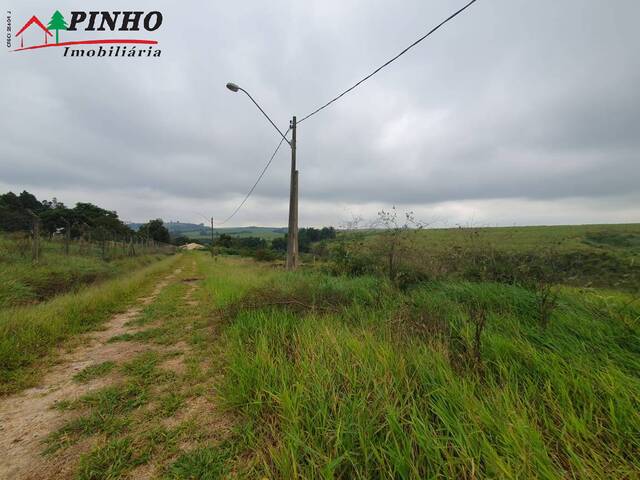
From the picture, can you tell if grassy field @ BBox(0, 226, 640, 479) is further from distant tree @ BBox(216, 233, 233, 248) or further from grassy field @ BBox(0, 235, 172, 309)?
distant tree @ BBox(216, 233, 233, 248)

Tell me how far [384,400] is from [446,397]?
427mm

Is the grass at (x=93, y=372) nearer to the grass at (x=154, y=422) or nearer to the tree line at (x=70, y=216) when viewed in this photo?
the grass at (x=154, y=422)

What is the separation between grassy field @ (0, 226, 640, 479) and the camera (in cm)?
126

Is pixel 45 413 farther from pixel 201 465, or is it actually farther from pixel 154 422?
pixel 201 465

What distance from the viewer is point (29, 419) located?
1.96m

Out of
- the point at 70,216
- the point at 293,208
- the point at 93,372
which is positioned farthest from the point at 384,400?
the point at 70,216

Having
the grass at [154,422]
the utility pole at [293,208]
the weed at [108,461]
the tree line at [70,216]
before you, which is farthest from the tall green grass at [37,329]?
the tree line at [70,216]

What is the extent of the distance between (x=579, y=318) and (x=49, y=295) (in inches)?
426

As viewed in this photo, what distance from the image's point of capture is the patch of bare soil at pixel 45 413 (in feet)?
4.97

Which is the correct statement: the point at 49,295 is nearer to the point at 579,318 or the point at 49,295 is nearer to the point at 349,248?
the point at 349,248

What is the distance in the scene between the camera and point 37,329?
3406 millimetres

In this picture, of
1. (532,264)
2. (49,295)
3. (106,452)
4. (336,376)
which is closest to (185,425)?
(106,452)

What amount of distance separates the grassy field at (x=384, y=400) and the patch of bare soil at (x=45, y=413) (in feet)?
0.26

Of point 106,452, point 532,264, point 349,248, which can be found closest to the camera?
point 106,452
